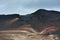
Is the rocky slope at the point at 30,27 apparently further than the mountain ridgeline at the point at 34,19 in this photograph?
No

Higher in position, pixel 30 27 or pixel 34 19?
pixel 34 19

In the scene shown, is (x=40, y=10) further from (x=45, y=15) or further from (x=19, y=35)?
(x=19, y=35)

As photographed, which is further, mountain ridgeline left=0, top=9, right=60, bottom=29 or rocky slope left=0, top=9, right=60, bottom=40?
mountain ridgeline left=0, top=9, right=60, bottom=29

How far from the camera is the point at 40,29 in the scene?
6684mm

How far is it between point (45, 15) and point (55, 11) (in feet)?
1.23

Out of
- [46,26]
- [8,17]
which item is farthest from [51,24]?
[8,17]

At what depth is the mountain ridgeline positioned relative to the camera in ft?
22.4

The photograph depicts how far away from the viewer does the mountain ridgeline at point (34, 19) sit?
269 inches

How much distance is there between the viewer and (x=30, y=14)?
738cm

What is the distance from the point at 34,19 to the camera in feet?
23.2

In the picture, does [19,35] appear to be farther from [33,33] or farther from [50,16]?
[50,16]

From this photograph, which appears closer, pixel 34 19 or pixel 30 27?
pixel 30 27

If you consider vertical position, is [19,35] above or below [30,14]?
below

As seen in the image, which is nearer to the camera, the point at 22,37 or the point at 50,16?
the point at 22,37
